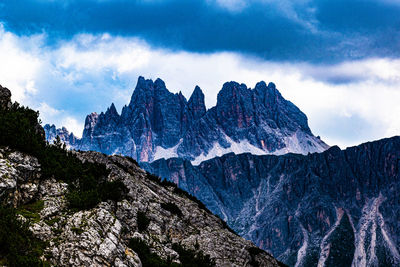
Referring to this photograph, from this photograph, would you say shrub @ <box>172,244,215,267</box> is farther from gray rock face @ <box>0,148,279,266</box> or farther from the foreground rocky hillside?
gray rock face @ <box>0,148,279,266</box>

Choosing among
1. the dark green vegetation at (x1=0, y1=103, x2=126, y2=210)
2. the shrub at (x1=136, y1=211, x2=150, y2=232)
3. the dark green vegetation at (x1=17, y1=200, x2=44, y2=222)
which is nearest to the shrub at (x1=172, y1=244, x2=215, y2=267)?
the shrub at (x1=136, y1=211, x2=150, y2=232)

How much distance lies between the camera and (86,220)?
2594 cm

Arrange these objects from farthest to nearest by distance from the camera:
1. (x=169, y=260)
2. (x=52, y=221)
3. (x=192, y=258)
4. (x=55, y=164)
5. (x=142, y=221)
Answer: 1. (x=142, y=221)
2. (x=192, y=258)
3. (x=55, y=164)
4. (x=169, y=260)
5. (x=52, y=221)

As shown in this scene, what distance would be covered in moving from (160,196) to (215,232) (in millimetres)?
8217

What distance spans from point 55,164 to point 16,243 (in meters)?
12.3

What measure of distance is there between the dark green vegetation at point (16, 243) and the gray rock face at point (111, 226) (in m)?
0.78

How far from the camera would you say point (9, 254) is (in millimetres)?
20422

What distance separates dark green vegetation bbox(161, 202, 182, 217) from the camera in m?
43.2

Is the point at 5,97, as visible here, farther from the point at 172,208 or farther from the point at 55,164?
the point at 172,208

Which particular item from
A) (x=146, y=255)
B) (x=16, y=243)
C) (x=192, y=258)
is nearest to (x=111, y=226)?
(x=146, y=255)

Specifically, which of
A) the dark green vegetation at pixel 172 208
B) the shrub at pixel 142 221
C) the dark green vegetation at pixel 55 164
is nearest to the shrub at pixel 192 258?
the shrub at pixel 142 221

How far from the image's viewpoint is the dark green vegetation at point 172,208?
4323 cm

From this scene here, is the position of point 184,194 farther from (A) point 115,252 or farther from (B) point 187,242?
(A) point 115,252

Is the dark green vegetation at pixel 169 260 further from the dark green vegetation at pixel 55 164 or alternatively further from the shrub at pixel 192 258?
the dark green vegetation at pixel 55 164
